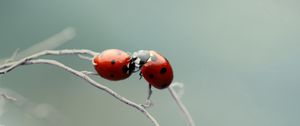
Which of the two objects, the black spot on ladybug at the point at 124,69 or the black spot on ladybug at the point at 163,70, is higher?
the black spot on ladybug at the point at 124,69

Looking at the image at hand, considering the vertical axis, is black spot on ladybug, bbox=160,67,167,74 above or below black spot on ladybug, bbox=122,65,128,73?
below

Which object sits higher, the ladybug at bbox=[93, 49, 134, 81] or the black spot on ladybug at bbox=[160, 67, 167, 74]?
the ladybug at bbox=[93, 49, 134, 81]

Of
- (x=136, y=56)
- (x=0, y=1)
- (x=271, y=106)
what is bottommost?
(x=136, y=56)

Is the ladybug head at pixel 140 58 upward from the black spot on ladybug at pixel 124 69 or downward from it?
upward

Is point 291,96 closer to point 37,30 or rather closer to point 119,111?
point 119,111

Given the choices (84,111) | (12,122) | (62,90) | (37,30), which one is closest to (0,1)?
(37,30)

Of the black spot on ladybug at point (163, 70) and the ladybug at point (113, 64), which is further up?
the ladybug at point (113, 64)
